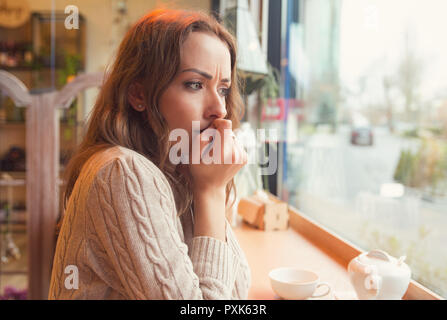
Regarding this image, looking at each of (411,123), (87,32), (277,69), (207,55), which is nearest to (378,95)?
(411,123)

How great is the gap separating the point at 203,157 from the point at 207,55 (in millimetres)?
153

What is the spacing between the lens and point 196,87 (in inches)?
22.7

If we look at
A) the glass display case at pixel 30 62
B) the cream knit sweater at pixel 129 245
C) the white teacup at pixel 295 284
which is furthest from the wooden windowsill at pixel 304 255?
the glass display case at pixel 30 62

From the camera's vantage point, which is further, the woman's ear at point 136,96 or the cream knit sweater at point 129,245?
the woman's ear at point 136,96

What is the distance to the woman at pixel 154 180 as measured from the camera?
0.51 m

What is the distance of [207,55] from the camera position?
22.7 inches

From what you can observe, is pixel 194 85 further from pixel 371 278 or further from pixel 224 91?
pixel 371 278

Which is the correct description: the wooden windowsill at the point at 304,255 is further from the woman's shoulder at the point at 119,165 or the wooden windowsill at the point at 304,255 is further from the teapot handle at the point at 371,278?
the woman's shoulder at the point at 119,165

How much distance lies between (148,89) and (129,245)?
237 mm

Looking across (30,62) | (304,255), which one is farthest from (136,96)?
(30,62)

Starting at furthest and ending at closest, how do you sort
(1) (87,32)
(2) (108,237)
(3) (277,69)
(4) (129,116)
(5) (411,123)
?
(1) (87,32) → (3) (277,69) → (5) (411,123) → (4) (129,116) → (2) (108,237)

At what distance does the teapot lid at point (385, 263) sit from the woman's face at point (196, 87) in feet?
1.39

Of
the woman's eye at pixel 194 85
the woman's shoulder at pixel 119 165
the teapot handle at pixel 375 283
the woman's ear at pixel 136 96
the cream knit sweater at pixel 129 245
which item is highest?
the woman's eye at pixel 194 85
